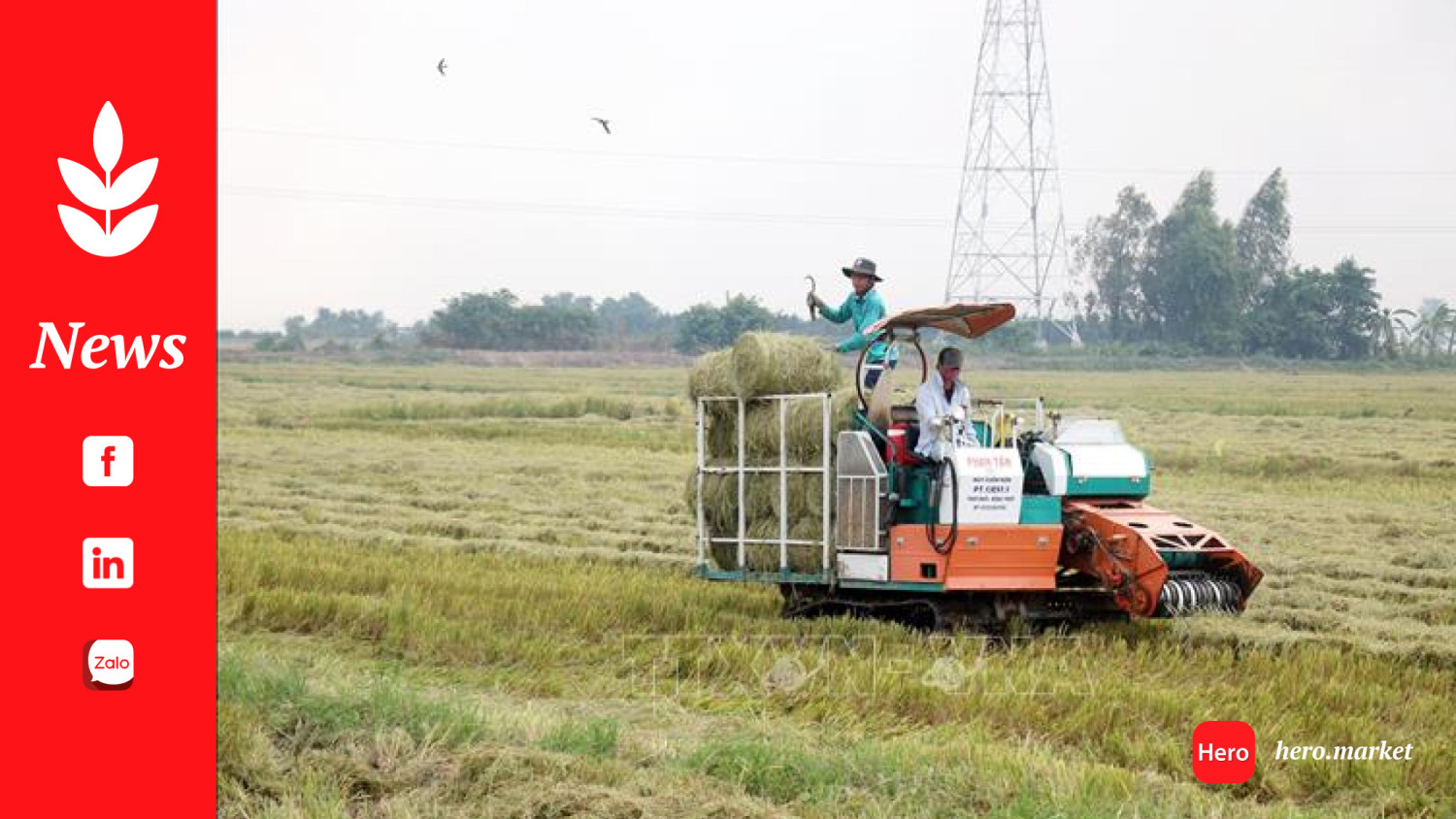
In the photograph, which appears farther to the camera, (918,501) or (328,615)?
→ (328,615)

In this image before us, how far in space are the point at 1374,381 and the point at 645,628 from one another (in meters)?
44.2

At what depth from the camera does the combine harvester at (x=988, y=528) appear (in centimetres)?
1188

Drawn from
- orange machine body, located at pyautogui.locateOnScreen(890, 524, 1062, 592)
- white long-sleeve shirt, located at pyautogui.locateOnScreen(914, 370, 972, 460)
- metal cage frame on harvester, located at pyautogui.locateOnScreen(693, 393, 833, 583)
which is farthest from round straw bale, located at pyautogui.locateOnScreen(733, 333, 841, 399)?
orange machine body, located at pyautogui.locateOnScreen(890, 524, 1062, 592)

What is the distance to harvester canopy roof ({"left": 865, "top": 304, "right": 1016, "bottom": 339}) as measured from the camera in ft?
40.3

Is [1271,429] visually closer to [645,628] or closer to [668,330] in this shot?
[645,628]

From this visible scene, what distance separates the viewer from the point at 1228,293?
59.7 m

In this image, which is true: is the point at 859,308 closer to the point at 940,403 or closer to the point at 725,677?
the point at 940,403

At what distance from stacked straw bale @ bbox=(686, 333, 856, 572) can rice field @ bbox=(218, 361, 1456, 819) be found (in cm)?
61

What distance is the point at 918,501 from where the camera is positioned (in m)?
12.4

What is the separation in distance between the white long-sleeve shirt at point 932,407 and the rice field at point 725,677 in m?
1.31

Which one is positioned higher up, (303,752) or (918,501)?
(918,501)

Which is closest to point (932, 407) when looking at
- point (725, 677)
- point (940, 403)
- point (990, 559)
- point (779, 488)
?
point (940, 403)

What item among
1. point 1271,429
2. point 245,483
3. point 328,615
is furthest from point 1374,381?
point 328,615

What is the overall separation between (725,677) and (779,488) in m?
2.37
